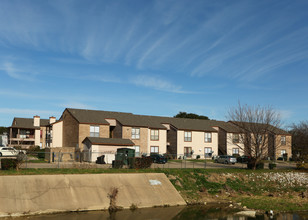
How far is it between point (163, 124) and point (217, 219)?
4352 centimetres

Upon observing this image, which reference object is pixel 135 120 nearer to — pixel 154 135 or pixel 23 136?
pixel 154 135

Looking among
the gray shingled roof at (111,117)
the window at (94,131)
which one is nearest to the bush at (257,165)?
the gray shingled roof at (111,117)

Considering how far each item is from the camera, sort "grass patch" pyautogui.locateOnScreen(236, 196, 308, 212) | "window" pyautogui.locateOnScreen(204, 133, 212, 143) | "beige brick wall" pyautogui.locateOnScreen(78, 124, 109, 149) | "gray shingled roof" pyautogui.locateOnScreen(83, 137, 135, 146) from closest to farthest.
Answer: "grass patch" pyautogui.locateOnScreen(236, 196, 308, 212), "gray shingled roof" pyautogui.locateOnScreen(83, 137, 135, 146), "beige brick wall" pyautogui.locateOnScreen(78, 124, 109, 149), "window" pyautogui.locateOnScreen(204, 133, 212, 143)

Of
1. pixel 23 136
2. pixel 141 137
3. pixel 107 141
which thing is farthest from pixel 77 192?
pixel 23 136

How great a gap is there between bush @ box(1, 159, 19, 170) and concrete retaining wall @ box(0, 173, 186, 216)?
4363 mm

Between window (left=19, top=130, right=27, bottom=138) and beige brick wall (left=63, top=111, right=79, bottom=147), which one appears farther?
window (left=19, top=130, right=27, bottom=138)

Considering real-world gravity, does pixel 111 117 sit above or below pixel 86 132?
above

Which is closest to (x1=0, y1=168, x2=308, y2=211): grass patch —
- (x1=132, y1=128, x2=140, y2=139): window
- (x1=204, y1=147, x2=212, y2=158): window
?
(x1=132, y1=128, x2=140, y2=139): window

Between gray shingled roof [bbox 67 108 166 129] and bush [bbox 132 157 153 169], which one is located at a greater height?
gray shingled roof [bbox 67 108 166 129]

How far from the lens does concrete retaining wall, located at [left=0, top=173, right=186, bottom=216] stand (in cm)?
2022

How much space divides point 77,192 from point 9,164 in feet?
24.7

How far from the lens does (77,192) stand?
22703mm

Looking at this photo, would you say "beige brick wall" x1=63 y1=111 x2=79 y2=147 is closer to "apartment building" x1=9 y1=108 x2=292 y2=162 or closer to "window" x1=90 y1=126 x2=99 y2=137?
"apartment building" x1=9 y1=108 x2=292 y2=162

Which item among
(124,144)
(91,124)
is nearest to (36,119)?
(91,124)
